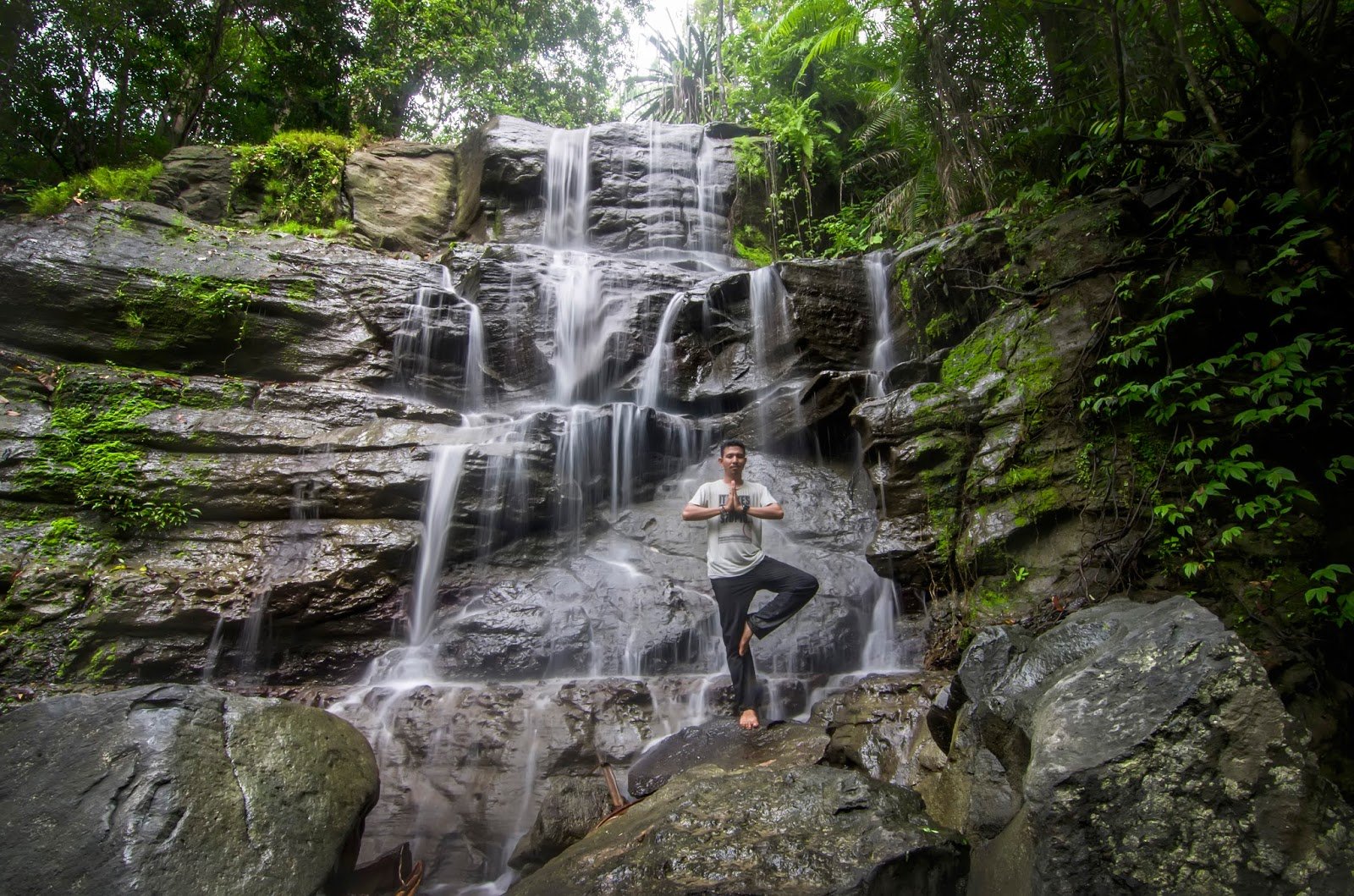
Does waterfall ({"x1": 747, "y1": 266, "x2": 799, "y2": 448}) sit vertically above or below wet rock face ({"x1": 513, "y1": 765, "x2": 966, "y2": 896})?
above

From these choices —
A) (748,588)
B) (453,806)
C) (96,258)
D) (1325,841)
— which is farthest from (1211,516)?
(96,258)

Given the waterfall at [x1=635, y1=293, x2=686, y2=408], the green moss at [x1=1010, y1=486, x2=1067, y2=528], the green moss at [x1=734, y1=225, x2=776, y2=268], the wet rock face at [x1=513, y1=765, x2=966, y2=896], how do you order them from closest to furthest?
the wet rock face at [x1=513, y1=765, x2=966, y2=896]
the green moss at [x1=1010, y1=486, x2=1067, y2=528]
the waterfall at [x1=635, y1=293, x2=686, y2=408]
the green moss at [x1=734, y1=225, x2=776, y2=268]

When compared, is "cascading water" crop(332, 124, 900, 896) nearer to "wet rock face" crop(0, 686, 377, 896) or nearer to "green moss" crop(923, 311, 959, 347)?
"wet rock face" crop(0, 686, 377, 896)

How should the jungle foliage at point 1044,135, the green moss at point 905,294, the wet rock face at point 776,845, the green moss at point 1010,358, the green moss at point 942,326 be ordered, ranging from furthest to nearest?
the green moss at point 905,294, the green moss at point 942,326, the green moss at point 1010,358, the jungle foliage at point 1044,135, the wet rock face at point 776,845

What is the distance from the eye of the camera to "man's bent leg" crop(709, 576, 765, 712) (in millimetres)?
4547

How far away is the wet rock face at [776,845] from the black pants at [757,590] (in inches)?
59.9

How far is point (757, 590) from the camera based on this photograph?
4.55 meters

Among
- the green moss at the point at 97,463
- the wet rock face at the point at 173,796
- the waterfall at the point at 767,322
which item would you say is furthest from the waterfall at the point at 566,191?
the wet rock face at the point at 173,796

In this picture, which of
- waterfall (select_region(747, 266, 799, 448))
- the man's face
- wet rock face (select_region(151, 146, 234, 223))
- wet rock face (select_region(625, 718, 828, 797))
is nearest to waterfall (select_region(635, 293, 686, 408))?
waterfall (select_region(747, 266, 799, 448))

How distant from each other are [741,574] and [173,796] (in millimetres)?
3162

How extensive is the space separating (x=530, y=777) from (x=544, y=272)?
25.6ft

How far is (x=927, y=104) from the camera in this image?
322 inches

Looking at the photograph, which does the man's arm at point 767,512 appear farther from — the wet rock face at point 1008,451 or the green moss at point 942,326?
the green moss at point 942,326

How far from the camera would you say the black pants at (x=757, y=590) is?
14.9 ft
